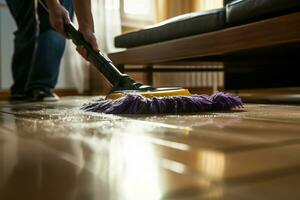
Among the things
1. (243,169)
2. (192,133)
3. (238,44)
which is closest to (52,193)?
(243,169)

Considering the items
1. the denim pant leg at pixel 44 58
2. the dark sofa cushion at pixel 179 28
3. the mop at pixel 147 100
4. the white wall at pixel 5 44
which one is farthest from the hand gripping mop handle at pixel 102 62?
the white wall at pixel 5 44

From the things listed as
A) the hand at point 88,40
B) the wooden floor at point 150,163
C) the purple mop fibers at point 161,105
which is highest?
the hand at point 88,40

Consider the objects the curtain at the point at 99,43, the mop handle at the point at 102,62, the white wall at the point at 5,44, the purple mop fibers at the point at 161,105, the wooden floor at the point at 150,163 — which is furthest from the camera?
the curtain at the point at 99,43

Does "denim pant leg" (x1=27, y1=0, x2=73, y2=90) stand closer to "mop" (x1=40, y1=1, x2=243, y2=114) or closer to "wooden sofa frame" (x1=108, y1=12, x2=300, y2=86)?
"wooden sofa frame" (x1=108, y1=12, x2=300, y2=86)

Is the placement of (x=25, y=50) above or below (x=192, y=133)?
above

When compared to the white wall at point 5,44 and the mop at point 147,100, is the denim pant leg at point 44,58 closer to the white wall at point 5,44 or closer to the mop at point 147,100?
the white wall at point 5,44

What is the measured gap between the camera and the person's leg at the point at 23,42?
2113 mm

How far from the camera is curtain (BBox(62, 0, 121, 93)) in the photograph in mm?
2998

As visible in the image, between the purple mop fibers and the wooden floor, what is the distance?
0.28 m

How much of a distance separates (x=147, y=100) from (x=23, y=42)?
1.35 meters

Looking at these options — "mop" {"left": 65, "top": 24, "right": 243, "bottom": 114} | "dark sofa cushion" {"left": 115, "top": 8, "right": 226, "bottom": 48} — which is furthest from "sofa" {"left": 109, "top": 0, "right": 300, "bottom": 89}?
"mop" {"left": 65, "top": 24, "right": 243, "bottom": 114}

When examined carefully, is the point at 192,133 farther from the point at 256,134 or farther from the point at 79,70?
the point at 79,70

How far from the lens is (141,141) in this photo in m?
0.55

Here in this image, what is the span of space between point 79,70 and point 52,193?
2.74 metres
